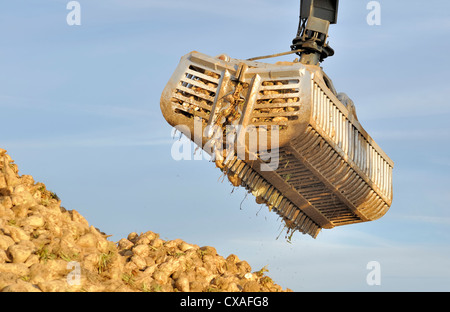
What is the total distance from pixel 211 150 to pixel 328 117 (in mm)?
2414

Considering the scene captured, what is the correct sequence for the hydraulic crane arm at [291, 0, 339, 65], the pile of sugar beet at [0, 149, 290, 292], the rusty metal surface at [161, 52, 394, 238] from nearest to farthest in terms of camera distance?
the pile of sugar beet at [0, 149, 290, 292], the rusty metal surface at [161, 52, 394, 238], the hydraulic crane arm at [291, 0, 339, 65]

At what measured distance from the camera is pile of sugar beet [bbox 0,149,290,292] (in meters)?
12.1

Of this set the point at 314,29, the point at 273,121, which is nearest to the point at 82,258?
the point at 273,121

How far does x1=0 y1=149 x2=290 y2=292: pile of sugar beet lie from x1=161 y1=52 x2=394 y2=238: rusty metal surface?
8.20 feet

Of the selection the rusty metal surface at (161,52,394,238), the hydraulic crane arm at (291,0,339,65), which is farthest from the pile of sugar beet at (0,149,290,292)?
the hydraulic crane arm at (291,0,339,65)

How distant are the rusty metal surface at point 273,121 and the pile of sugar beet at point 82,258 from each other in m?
2.50

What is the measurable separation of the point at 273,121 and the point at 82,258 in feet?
16.0

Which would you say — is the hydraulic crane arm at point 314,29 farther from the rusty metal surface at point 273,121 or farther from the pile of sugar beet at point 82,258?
the pile of sugar beet at point 82,258

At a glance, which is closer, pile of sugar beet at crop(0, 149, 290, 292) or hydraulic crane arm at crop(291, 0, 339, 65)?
pile of sugar beet at crop(0, 149, 290, 292)

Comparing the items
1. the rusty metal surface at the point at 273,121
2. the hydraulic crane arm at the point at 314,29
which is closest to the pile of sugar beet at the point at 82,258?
the rusty metal surface at the point at 273,121

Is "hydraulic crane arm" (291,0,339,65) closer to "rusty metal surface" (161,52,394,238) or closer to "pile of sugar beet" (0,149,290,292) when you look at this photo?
"rusty metal surface" (161,52,394,238)

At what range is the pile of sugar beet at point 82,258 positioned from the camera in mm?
12148
